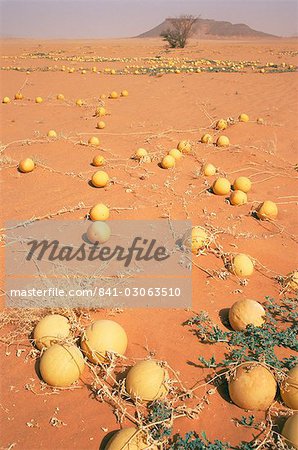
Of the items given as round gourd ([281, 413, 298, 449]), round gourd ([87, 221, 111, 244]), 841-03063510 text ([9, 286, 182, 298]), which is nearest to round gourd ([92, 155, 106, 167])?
round gourd ([87, 221, 111, 244])

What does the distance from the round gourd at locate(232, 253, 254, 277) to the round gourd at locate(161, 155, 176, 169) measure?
3.19m

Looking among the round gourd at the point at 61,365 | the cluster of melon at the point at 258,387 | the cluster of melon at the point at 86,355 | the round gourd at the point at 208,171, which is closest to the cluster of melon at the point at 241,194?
the round gourd at the point at 208,171

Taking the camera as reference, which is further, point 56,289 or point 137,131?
point 137,131

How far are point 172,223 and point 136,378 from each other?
109 inches

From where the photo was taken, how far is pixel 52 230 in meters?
5.29

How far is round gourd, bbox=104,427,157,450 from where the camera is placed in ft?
8.02

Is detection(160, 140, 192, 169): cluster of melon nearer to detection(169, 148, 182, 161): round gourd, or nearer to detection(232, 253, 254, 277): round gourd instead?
detection(169, 148, 182, 161): round gourd

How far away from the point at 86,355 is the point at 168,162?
461cm

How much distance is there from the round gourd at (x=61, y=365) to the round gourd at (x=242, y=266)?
2059 millimetres

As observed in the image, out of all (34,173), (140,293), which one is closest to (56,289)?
(140,293)

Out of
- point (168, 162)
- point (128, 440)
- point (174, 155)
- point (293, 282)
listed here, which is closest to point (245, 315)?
point (293, 282)

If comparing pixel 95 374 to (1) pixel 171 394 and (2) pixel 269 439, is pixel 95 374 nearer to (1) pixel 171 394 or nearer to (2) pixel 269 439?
(1) pixel 171 394

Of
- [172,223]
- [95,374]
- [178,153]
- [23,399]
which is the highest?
[178,153]

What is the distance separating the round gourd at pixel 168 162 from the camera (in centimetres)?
715
